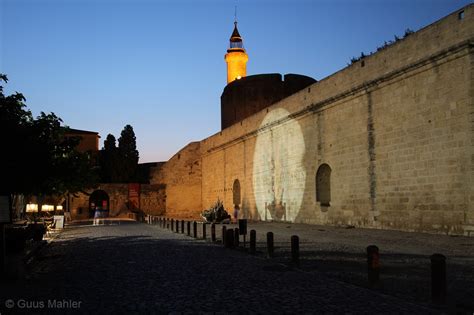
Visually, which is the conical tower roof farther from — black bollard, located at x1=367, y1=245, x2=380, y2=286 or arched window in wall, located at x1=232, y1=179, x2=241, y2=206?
black bollard, located at x1=367, y1=245, x2=380, y2=286

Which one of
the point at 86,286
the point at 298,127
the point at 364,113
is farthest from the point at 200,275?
the point at 298,127

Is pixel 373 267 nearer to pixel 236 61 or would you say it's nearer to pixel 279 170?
pixel 279 170

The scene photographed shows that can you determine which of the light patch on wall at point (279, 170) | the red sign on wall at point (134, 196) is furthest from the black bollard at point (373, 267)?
the red sign on wall at point (134, 196)

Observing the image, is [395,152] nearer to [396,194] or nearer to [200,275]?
[396,194]

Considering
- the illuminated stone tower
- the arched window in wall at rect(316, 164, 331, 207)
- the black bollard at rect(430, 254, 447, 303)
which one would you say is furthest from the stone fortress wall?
the illuminated stone tower

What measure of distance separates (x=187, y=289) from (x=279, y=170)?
19.3 m

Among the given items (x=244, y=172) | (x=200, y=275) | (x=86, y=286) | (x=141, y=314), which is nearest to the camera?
(x=141, y=314)

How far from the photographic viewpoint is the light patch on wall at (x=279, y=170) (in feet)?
76.6

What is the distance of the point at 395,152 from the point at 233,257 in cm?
821

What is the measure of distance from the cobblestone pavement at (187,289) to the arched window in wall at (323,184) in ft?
37.7

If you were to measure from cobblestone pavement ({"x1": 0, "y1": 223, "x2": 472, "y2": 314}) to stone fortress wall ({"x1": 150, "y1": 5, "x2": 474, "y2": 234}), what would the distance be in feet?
21.8

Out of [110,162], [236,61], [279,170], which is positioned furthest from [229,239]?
[236,61]

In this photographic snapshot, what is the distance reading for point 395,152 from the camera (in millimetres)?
16094

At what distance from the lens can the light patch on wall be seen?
23.3 m
